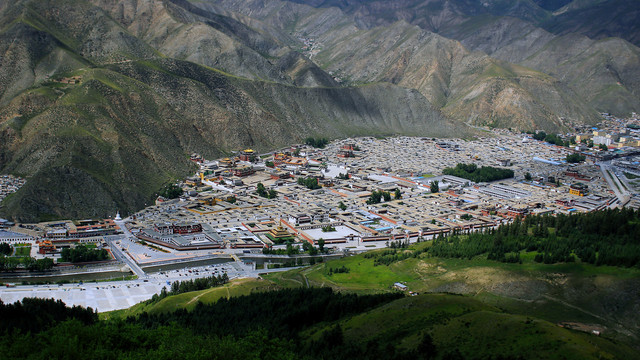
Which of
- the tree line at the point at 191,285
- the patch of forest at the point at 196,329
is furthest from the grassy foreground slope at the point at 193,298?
the patch of forest at the point at 196,329

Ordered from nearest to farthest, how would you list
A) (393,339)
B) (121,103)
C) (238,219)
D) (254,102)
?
1. (393,339)
2. (238,219)
3. (121,103)
4. (254,102)

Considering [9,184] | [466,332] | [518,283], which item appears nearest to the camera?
[466,332]

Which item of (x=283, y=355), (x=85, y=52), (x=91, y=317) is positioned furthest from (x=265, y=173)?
(x=283, y=355)

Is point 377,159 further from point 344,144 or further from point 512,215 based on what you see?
point 512,215

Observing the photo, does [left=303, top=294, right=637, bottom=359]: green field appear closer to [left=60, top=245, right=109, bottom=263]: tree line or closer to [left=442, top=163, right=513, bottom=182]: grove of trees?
[left=60, top=245, right=109, bottom=263]: tree line

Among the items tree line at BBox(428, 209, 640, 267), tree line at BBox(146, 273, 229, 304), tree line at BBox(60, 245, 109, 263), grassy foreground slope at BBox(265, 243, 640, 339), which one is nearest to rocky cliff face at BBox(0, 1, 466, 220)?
tree line at BBox(60, 245, 109, 263)

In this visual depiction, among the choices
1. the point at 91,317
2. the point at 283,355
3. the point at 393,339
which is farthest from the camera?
the point at 91,317

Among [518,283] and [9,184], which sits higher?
[9,184]

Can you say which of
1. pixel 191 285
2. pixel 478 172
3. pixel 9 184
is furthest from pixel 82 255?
pixel 478 172

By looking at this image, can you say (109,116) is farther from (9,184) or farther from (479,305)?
(479,305)

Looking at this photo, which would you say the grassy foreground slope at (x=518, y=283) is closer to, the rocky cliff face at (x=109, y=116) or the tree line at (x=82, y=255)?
the tree line at (x=82, y=255)

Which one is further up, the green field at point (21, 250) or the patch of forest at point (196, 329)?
the green field at point (21, 250)
